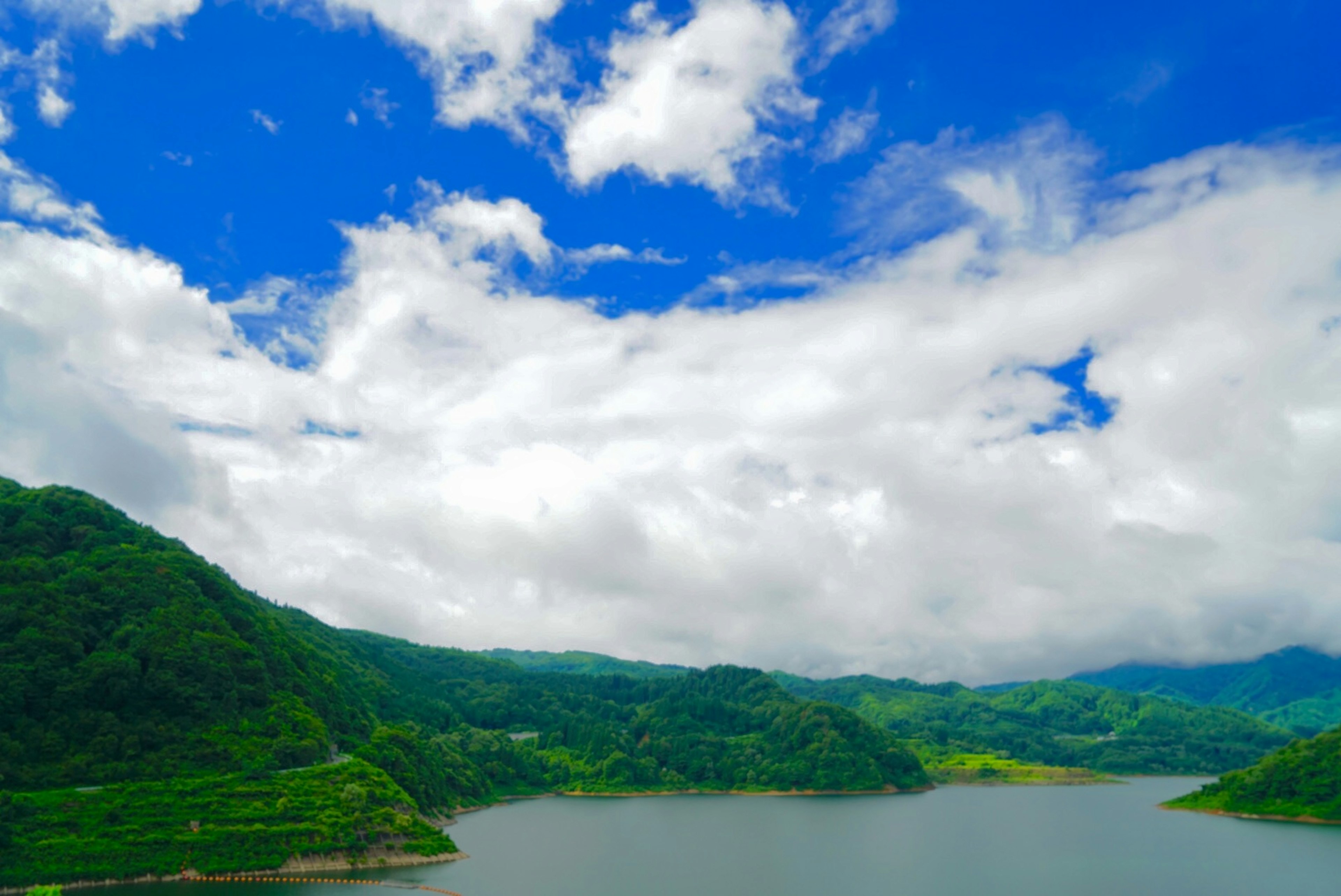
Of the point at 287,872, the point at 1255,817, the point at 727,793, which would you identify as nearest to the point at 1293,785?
the point at 1255,817

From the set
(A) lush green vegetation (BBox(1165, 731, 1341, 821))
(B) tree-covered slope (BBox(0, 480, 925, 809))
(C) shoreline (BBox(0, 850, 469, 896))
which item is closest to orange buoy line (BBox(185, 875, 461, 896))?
(C) shoreline (BBox(0, 850, 469, 896))

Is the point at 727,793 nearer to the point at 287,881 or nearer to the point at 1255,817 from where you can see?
the point at 1255,817

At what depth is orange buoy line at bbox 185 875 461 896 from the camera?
63.3 metres

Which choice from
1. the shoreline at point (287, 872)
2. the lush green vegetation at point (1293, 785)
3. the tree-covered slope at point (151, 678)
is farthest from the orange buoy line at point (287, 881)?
the lush green vegetation at point (1293, 785)

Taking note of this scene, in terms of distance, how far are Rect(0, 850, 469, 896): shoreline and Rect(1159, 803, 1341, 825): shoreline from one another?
357 ft

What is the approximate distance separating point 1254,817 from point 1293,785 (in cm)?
681

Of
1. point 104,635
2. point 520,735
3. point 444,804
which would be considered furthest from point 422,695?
point 104,635

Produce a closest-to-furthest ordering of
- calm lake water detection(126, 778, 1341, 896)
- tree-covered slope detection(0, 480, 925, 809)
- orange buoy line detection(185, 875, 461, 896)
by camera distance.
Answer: orange buoy line detection(185, 875, 461, 896) < calm lake water detection(126, 778, 1341, 896) < tree-covered slope detection(0, 480, 925, 809)

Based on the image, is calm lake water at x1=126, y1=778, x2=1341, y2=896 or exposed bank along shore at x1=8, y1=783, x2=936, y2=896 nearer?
exposed bank along shore at x1=8, y1=783, x2=936, y2=896

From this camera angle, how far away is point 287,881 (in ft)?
214

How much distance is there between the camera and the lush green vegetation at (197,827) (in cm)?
6006

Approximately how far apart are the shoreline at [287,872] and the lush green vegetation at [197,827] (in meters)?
0.35

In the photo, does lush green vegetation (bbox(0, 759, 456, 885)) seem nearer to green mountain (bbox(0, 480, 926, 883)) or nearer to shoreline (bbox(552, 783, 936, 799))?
green mountain (bbox(0, 480, 926, 883))

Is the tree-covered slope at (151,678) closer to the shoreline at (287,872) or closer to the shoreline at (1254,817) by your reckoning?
the shoreline at (287,872)
